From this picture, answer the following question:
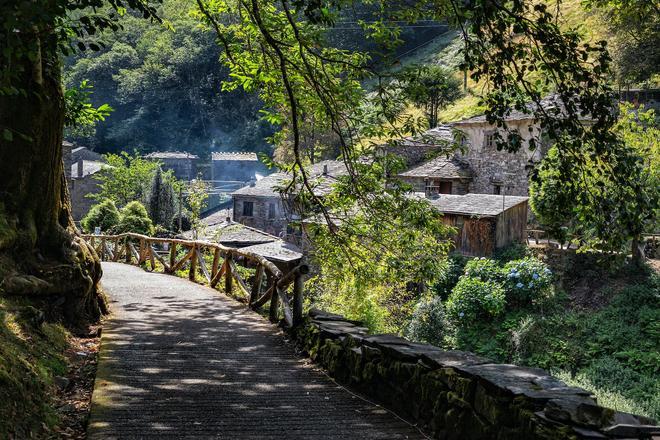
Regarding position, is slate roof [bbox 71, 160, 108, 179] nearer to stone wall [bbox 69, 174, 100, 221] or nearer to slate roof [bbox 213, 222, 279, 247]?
stone wall [bbox 69, 174, 100, 221]

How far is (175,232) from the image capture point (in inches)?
1929

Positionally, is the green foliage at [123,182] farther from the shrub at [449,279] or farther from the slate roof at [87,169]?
the shrub at [449,279]

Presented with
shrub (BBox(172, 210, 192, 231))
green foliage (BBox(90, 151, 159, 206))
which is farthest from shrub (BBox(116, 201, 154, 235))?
green foliage (BBox(90, 151, 159, 206))

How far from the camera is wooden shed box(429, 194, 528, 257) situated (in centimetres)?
3086

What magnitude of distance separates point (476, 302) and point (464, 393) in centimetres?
2119

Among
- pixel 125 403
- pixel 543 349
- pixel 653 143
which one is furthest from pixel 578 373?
Result: pixel 125 403

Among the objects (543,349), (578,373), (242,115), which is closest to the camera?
(578,373)

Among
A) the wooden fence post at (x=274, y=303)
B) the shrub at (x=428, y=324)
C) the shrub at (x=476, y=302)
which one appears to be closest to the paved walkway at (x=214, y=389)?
the wooden fence post at (x=274, y=303)

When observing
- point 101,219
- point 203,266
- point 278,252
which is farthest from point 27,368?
point 101,219

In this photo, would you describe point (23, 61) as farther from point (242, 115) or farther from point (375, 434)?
point (242, 115)

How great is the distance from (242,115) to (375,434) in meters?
74.1

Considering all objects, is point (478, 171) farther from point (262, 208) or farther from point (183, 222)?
point (183, 222)

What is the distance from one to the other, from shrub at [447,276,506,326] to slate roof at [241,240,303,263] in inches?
339

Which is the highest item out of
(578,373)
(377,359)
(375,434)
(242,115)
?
(242,115)
